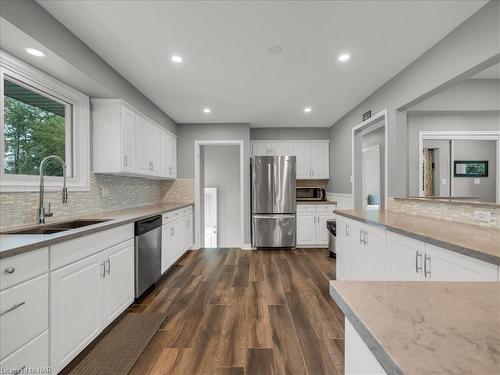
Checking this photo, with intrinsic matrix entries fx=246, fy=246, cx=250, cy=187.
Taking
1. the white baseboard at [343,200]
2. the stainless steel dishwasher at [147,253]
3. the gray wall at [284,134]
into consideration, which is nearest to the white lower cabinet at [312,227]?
the white baseboard at [343,200]

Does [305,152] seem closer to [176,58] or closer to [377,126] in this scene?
[377,126]

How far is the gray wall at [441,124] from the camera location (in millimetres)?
3499

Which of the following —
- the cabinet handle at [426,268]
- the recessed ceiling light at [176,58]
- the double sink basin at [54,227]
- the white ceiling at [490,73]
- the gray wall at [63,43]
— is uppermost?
the white ceiling at [490,73]

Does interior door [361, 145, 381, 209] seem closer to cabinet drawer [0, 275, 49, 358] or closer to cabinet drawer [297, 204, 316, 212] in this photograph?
cabinet drawer [297, 204, 316, 212]

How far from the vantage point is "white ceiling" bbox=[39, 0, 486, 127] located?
1776mm

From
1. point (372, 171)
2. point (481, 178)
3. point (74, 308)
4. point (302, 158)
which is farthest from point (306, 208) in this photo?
point (74, 308)

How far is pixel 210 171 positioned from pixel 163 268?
3.89 m

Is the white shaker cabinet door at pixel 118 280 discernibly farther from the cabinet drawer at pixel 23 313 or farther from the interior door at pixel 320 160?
the interior door at pixel 320 160

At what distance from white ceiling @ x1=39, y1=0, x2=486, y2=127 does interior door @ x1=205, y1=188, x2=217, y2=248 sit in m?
3.57

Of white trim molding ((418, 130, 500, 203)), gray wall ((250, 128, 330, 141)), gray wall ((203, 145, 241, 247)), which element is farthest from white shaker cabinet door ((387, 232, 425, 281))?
gray wall ((203, 145, 241, 247))

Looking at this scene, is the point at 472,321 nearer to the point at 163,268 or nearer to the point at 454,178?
the point at 163,268

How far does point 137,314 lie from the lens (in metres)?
2.33

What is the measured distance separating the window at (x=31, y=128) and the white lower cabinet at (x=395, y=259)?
10.0 ft

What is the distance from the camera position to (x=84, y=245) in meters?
1.74
